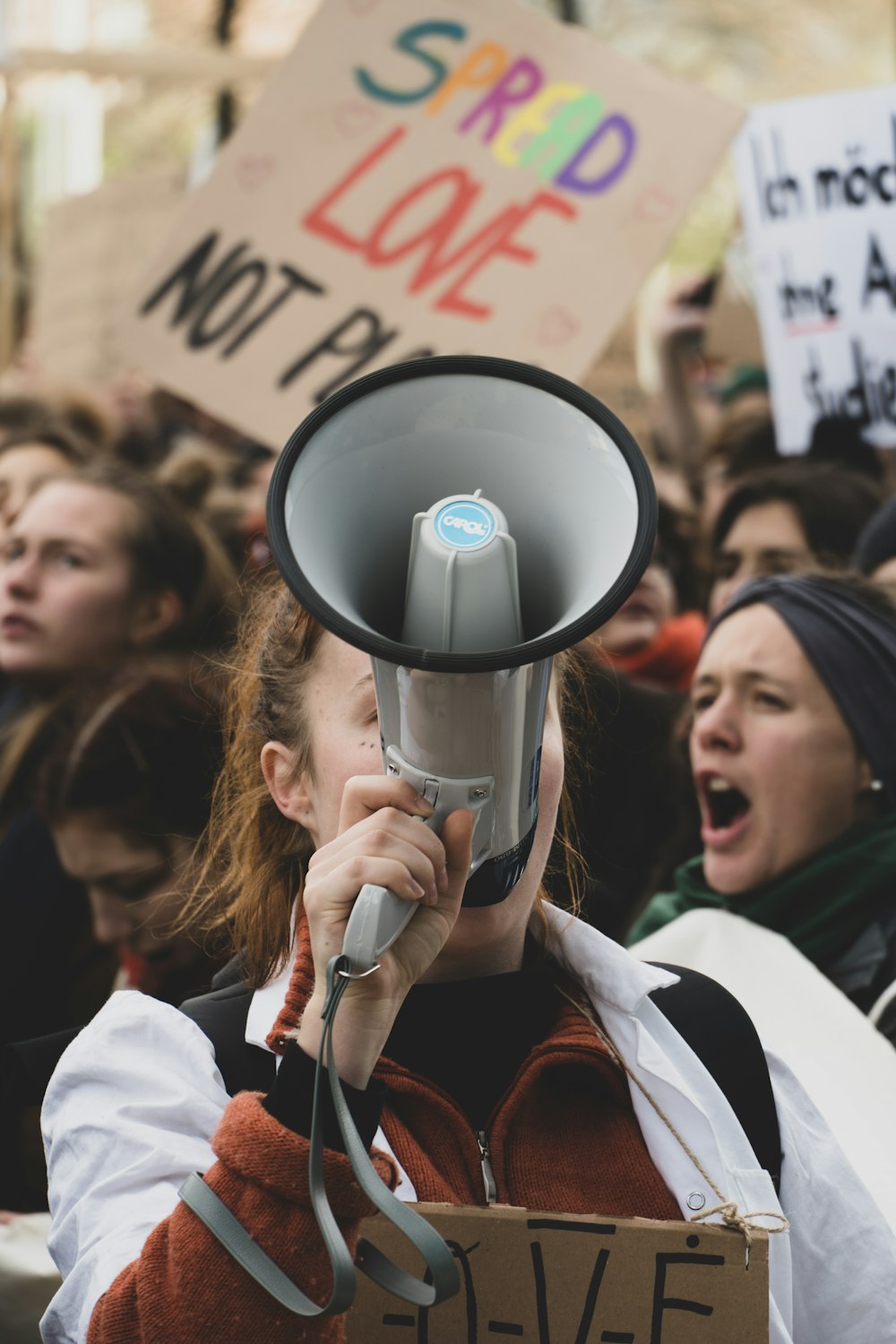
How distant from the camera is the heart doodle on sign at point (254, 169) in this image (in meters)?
3.75

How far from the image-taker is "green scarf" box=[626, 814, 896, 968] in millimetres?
2514

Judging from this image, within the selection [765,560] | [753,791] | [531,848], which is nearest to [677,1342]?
[531,848]

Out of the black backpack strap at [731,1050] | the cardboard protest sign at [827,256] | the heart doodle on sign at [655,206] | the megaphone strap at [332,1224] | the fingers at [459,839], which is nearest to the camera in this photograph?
the megaphone strap at [332,1224]

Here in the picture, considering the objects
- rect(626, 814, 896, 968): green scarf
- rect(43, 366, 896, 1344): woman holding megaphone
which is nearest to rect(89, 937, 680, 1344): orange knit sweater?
rect(43, 366, 896, 1344): woman holding megaphone

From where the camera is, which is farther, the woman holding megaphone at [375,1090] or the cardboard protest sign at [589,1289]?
the cardboard protest sign at [589,1289]

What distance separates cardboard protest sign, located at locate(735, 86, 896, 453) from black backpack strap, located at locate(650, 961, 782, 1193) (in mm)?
2475

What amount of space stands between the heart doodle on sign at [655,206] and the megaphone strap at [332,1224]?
2829mm

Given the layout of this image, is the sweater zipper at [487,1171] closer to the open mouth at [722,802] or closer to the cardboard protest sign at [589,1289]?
the cardboard protest sign at [589,1289]

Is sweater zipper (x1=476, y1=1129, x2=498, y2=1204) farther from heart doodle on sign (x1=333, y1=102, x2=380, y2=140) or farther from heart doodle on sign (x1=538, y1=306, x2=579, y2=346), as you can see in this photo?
heart doodle on sign (x1=333, y1=102, x2=380, y2=140)

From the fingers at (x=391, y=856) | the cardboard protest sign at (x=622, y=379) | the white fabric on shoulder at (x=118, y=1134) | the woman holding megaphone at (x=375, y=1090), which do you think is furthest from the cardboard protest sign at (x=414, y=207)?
the fingers at (x=391, y=856)

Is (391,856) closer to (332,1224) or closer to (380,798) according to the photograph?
(380,798)

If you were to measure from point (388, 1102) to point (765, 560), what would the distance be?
2164mm

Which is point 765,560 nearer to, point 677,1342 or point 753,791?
point 753,791

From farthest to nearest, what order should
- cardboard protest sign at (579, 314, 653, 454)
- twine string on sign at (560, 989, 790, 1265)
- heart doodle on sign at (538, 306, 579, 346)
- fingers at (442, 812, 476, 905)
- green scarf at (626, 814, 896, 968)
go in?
1. cardboard protest sign at (579, 314, 653, 454)
2. heart doodle on sign at (538, 306, 579, 346)
3. green scarf at (626, 814, 896, 968)
4. twine string on sign at (560, 989, 790, 1265)
5. fingers at (442, 812, 476, 905)
